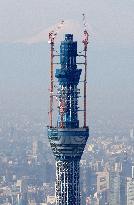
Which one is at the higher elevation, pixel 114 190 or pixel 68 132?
pixel 68 132

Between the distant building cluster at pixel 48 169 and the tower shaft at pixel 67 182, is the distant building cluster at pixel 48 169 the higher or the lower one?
the higher one

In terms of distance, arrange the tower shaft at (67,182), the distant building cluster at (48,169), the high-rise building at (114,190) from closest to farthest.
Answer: the tower shaft at (67,182) < the high-rise building at (114,190) < the distant building cluster at (48,169)

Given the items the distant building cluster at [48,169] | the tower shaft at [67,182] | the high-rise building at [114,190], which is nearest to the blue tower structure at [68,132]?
the tower shaft at [67,182]

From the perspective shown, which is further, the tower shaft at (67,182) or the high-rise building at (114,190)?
the high-rise building at (114,190)

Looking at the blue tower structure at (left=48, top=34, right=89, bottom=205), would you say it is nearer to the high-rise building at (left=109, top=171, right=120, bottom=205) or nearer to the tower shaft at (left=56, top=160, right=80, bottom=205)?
the tower shaft at (left=56, top=160, right=80, bottom=205)

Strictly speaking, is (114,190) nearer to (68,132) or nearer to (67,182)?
(67,182)

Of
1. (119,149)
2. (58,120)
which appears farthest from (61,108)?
(119,149)

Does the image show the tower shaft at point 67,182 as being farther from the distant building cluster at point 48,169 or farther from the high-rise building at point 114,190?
the high-rise building at point 114,190

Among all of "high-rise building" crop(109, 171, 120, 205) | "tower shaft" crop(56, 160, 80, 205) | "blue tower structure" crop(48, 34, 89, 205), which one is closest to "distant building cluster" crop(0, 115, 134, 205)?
"high-rise building" crop(109, 171, 120, 205)

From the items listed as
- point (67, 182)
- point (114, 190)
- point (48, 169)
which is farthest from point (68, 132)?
point (48, 169)
